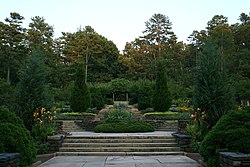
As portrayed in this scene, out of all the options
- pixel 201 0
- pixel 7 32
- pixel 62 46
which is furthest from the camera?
pixel 62 46

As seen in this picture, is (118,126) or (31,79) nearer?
(31,79)

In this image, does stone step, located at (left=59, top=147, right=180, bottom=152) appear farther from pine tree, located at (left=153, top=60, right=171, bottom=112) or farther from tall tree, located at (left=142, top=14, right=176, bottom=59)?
tall tree, located at (left=142, top=14, right=176, bottom=59)

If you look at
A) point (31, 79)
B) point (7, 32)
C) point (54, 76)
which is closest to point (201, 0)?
point (31, 79)

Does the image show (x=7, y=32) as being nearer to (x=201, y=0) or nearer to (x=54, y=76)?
(x=54, y=76)

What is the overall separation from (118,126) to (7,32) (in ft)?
89.0

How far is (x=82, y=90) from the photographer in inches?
752

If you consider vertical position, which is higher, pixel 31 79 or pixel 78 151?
pixel 31 79

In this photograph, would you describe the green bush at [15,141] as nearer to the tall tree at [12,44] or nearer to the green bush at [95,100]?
the green bush at [95,100]

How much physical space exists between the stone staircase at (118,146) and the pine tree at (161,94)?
338 inches

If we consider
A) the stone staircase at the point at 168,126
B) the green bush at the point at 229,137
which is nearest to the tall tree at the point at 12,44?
the stone staircase at the point at 168,126

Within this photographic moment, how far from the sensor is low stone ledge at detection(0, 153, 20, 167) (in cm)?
462

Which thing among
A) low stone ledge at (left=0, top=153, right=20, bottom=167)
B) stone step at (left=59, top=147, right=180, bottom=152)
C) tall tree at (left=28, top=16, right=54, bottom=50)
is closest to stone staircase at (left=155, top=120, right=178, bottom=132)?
stone step at (left=59, top=147, right=180, bottom=152)

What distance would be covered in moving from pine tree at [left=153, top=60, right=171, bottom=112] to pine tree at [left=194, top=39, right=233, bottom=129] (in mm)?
8094

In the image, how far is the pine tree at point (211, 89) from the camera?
9672mm
